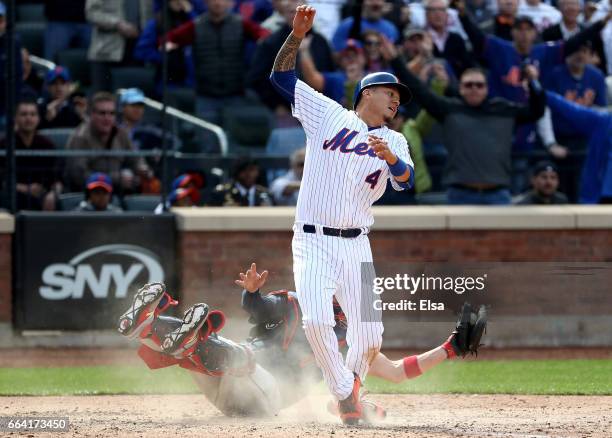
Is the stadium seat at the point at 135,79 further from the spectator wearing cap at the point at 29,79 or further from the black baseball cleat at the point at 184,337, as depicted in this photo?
the black baseball cleat at the point at 184,337

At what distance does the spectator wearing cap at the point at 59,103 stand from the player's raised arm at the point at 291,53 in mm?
4806

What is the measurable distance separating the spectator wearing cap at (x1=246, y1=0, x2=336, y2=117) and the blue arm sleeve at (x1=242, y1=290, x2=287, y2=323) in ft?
16.0

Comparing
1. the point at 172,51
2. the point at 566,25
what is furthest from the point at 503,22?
the point at 172,51

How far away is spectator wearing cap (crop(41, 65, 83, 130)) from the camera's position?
1121 centimetres

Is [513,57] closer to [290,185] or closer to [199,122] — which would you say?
[290,185]

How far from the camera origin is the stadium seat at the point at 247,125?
38.5ft

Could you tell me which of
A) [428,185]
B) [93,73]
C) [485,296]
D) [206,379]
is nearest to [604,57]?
[428,185]

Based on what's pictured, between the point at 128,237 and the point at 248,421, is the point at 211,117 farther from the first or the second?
the point at 248,421

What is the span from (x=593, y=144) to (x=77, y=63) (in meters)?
4.90

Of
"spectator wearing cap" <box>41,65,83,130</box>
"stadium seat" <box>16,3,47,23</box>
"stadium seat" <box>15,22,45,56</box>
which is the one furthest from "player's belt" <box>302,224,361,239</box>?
"stadium seat" <box>16,3,47,23</box>

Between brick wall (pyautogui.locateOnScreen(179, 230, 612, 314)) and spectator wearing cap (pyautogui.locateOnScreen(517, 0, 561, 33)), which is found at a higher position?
spectator wearing cap (pyautogui.locateOnScreen(517, 0, 561, 33))

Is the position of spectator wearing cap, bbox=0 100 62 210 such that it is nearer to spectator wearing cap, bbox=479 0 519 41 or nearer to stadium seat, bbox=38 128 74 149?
stadium seat, bbox=38 128 74 149

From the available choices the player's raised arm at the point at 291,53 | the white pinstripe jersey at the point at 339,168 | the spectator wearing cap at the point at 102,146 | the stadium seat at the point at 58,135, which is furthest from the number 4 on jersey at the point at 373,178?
the stadium seat at the point at 58,135

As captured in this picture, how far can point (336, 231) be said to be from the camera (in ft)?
21.5
